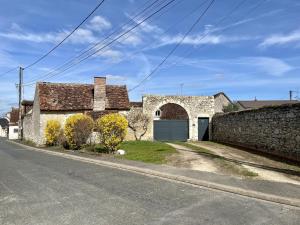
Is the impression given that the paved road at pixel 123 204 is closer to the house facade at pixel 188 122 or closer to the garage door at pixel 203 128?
the house facade at pixel 188 122

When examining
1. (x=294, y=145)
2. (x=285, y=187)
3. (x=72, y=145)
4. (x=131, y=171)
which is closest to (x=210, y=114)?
(x=72, y=145)

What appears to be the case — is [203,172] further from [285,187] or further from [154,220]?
[154,220]

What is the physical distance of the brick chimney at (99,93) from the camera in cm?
3312

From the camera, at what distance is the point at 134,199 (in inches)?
337

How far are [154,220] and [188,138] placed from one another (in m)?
26.4

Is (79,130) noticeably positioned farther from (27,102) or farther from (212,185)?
(27,102)

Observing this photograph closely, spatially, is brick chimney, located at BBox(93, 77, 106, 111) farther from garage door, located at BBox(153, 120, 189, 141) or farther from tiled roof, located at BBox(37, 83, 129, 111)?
garage door, located at BBox(153, 120, 189, 141)

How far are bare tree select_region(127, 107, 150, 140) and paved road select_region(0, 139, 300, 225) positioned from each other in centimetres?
1982

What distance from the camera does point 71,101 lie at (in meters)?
32.9

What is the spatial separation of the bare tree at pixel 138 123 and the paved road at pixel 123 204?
65.0 ft

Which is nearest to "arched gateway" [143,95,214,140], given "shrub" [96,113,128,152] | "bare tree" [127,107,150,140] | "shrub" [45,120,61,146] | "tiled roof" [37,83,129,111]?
"bare tree" [127,107,150,140]

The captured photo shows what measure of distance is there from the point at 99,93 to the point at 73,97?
2378mm

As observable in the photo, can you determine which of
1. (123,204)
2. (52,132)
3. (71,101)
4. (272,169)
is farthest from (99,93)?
(123,204)

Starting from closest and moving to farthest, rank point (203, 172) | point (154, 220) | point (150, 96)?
point (154, 220) → point (203, 172) → point (150, 96)
